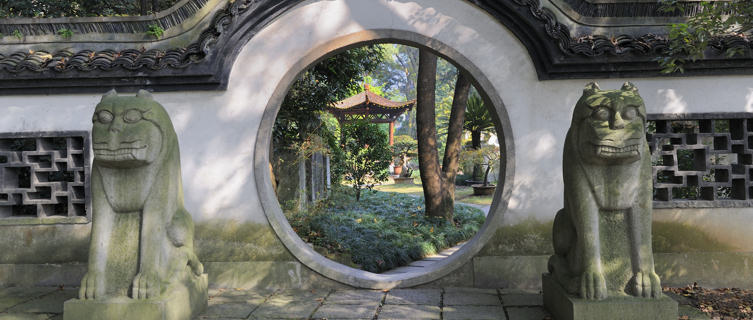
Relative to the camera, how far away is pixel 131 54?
→ 5305 mm

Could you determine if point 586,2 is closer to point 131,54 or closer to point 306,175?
point 131,54

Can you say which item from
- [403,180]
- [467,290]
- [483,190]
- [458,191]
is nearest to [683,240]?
[467,290]

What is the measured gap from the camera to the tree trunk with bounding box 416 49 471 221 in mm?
9570

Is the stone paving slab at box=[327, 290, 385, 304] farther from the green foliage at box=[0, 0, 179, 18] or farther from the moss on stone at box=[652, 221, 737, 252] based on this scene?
the green foliage at box=[0, 0, 179, 18]

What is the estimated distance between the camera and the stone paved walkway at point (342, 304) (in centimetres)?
446

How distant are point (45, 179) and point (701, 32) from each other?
6.60 m

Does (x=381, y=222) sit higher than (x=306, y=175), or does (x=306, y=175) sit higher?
(x=306, y=175)

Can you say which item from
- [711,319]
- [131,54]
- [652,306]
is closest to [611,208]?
[652,306]

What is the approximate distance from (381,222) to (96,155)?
625cm

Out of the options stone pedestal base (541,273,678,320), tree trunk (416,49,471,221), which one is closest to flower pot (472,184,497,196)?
tree trunk (416,49,471,221)

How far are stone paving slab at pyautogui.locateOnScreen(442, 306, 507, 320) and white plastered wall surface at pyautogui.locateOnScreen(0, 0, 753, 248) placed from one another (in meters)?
1.04

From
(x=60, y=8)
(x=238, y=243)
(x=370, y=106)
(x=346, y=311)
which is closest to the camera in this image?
(x=346, y=311)

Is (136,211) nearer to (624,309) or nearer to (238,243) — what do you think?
(238,243)

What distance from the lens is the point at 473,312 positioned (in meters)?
4.50
